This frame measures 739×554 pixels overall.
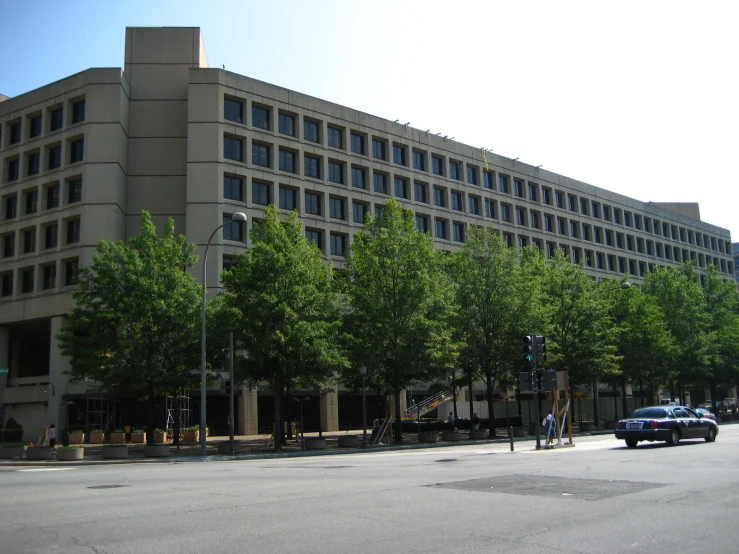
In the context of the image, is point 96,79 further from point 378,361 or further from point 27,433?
point 378,361

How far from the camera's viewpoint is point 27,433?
4872 cm

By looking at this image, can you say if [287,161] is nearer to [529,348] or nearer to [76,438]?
[76,438]

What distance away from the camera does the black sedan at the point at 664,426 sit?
24.5 metres

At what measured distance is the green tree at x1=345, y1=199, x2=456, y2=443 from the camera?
3519 centimetres

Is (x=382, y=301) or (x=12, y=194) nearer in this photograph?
(x=382, y=301)

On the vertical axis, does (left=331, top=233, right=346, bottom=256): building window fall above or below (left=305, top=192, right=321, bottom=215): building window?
below

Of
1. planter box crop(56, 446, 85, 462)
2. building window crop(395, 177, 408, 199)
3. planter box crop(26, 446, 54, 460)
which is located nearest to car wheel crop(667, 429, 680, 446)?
planter box crop(56, 446, 85, 462)

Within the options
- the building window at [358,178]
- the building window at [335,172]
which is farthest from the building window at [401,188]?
the building window at [335,172]

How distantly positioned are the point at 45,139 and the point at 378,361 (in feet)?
108

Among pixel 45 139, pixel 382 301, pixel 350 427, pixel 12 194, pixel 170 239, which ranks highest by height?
pixel 45 139

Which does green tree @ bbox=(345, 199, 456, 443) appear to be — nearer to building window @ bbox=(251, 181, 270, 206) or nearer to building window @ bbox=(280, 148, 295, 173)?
building window @ bbox=(251, 181, 270, 206)

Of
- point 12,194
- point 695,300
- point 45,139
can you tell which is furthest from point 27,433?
point 695,300

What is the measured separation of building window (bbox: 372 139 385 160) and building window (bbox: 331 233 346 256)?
870 centimetres

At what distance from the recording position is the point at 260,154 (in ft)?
175
